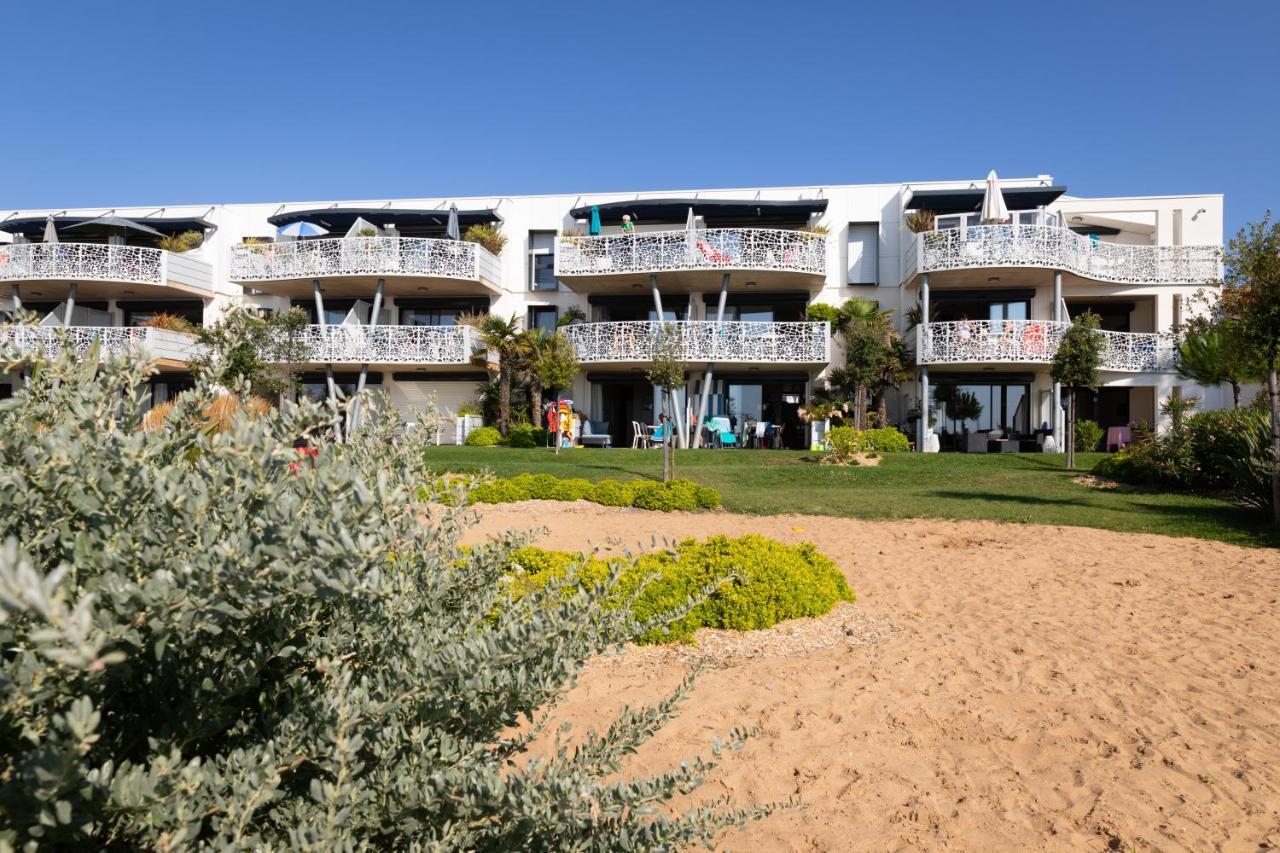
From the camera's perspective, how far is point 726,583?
6062 mm

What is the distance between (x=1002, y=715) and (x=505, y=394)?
69.1ft

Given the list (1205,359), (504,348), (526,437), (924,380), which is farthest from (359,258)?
(1205,359)

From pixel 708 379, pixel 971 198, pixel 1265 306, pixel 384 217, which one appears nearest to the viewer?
pixel 1265 306

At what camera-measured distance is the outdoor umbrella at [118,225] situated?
25594 millimetres

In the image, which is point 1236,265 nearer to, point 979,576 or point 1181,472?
point 1181,472

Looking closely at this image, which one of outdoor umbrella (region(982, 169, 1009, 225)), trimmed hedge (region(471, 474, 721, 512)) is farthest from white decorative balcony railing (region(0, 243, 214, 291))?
outdoor umbrella (region(982, 169, 1009, 225))

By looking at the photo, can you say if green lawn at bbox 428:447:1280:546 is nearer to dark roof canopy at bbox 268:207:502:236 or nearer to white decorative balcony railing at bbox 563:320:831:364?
white decorative balcony railing at bbox 563:320:831:364

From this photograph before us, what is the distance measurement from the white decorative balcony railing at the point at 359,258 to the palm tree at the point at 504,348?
2.39 m

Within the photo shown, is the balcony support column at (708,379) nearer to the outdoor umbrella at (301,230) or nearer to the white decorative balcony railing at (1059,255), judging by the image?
the white decorative balcony railing at (1059,255)

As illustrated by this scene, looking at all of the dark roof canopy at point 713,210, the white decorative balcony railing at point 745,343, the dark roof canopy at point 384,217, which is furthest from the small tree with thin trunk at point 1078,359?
the dark roof canopy at point 384,217

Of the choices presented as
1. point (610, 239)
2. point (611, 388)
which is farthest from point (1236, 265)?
point (611, 388)

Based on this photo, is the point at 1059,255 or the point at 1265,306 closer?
the point at 1265,306

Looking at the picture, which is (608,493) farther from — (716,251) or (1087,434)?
(1087,434)

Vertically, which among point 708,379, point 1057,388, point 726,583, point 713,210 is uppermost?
point 713,210
